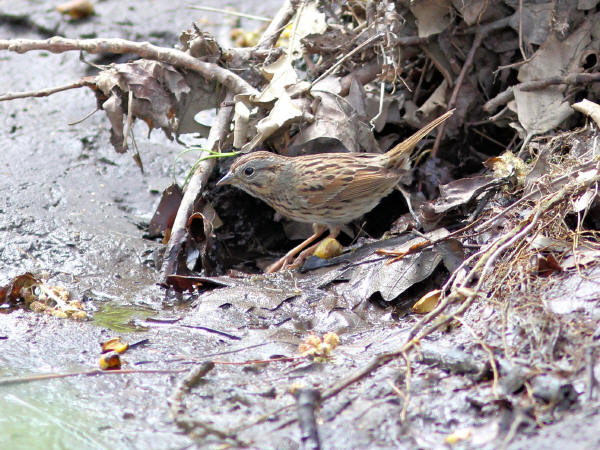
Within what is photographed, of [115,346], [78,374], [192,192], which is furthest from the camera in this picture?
[192,192]

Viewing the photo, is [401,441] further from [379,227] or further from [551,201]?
[379,227]

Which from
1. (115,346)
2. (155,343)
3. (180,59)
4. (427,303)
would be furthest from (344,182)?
(115,346)

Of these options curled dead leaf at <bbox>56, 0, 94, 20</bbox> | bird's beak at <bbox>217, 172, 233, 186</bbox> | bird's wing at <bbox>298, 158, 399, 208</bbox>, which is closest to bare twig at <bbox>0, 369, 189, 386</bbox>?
bird's beak at <bbox>217, 172, 233, 186</bbox>

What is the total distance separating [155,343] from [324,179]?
75.4 inches

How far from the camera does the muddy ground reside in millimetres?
3053

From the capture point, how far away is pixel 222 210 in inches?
233

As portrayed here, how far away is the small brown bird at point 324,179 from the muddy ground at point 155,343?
78cm

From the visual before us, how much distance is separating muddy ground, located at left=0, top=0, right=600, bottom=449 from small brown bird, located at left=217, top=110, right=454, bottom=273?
2.55 feet

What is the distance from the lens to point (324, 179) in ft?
17.8

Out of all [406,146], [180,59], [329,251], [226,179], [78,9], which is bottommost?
[329,251]

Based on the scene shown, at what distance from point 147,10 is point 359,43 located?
10.8 feet

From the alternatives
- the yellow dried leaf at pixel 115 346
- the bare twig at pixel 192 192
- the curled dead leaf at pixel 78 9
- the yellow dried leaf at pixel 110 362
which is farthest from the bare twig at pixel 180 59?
the curled dead leaf at pixel 78 9

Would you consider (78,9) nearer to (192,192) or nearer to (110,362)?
(192,192)

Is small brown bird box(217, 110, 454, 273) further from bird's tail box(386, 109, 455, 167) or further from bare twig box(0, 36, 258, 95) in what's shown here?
bare twig box(0, 36, 258, 95)
